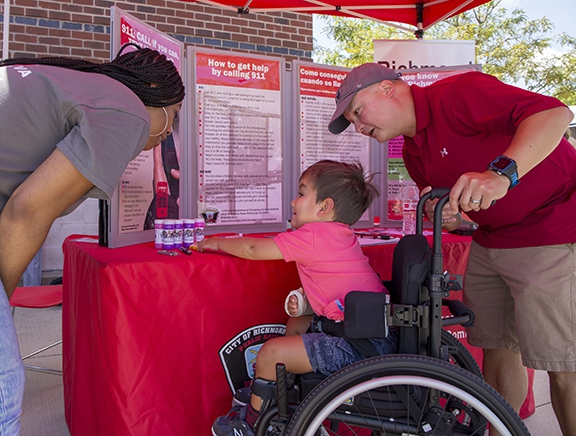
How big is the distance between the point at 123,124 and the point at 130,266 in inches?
27.9

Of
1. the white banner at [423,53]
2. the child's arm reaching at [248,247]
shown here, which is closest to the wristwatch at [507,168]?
the child's arm reaching at [248,247]

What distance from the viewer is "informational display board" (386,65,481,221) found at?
3154mm

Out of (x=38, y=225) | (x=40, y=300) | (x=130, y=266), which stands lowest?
(x=40, y=300)

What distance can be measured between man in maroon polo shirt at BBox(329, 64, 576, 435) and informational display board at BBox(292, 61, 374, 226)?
90 cm

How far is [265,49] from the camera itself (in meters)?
6.90

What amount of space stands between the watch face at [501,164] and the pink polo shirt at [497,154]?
229mm

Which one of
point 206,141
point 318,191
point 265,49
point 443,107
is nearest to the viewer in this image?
point 443,107

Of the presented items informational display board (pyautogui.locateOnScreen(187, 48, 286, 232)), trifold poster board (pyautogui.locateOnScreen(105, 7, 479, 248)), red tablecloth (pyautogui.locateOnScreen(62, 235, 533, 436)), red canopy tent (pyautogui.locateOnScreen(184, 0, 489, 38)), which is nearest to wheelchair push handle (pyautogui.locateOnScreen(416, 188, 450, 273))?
red tablecloth (pyautogui.locateOnScreen(62, 235, 533, 436))

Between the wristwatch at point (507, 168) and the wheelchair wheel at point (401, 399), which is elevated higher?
the wristwatch at point (507, 168)

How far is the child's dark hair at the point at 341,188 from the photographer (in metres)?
1.91

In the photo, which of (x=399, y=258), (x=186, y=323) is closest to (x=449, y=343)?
(x=399, y=258)

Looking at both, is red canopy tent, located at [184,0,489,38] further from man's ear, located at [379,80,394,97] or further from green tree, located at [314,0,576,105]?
green tree, located at [314,0,576,105]

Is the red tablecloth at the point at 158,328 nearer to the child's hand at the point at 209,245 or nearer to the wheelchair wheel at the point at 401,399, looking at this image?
the child's hand at the point at 209,245

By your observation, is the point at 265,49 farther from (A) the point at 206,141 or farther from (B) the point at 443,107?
(B) the point at 443,107
